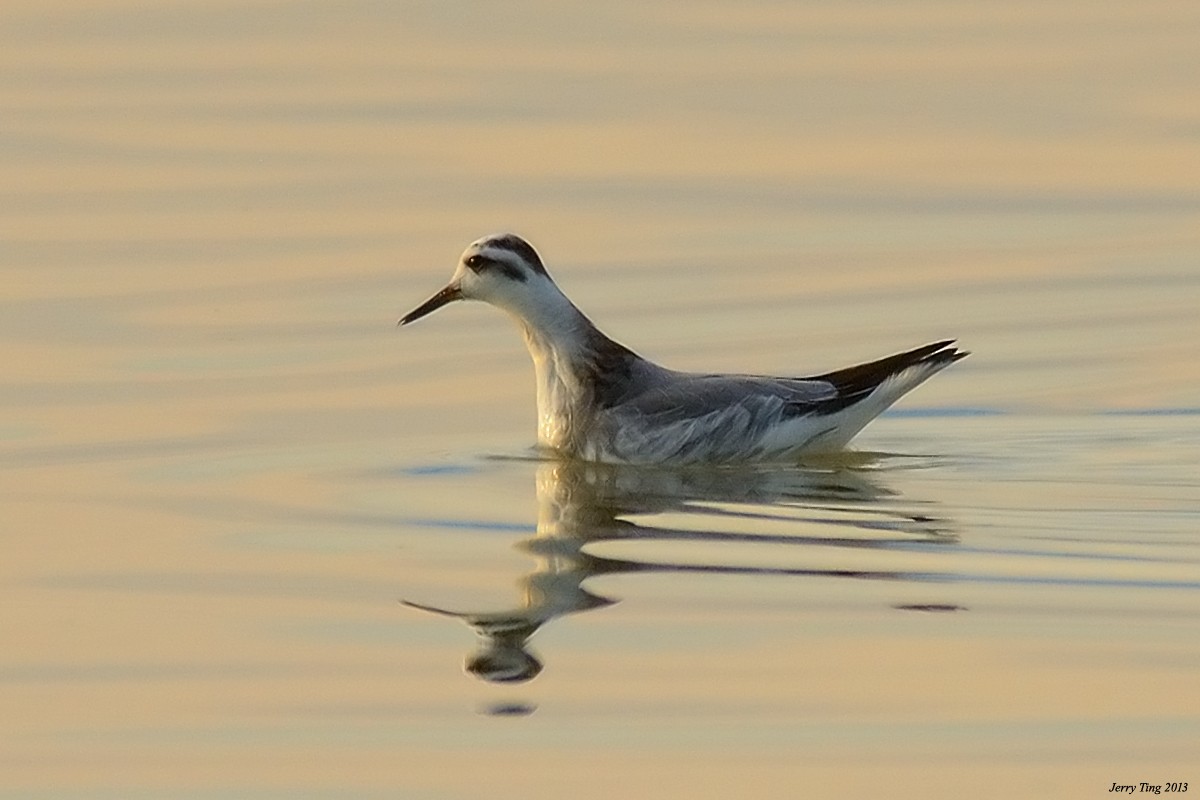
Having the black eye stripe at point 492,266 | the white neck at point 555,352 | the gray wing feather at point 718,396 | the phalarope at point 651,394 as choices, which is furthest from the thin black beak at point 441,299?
the gray wing feather at point 718,396

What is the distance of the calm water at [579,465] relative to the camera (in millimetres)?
10484

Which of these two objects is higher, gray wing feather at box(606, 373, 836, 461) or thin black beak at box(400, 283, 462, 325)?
thin black beak at box(400, 283, 462, 325)

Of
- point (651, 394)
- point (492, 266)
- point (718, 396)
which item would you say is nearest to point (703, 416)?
point (718, 396)

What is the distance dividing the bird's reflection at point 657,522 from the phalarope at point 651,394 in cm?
15

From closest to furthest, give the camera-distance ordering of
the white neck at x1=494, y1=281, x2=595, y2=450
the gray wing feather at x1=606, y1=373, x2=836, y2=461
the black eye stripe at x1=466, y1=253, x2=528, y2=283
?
the gray wing feather at x1=606, y1=373, x2=836, y2=461, the white neck at x1=494, y1=281, x2=595, y2=450, the black eye stripe at x1=466, y1=253, x2=528, y2=283

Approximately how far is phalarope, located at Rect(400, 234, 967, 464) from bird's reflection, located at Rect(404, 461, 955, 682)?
0.15m

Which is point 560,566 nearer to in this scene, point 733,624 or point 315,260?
point 733,624

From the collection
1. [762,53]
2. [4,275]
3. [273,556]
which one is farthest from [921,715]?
[762,53]

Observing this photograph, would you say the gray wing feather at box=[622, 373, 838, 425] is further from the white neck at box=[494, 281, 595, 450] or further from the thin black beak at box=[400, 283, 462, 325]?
the thin black beak at box=[400, 283, 462, 325]

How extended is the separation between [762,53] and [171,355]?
1049cm

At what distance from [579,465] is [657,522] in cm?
176

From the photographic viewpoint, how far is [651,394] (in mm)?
15922

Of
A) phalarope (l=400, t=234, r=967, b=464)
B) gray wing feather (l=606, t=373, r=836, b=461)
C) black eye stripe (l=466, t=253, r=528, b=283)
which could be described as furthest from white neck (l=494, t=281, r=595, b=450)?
gray wing feather (l=606, t=373, r=836, b=461)

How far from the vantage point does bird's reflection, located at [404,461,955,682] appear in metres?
12.2
